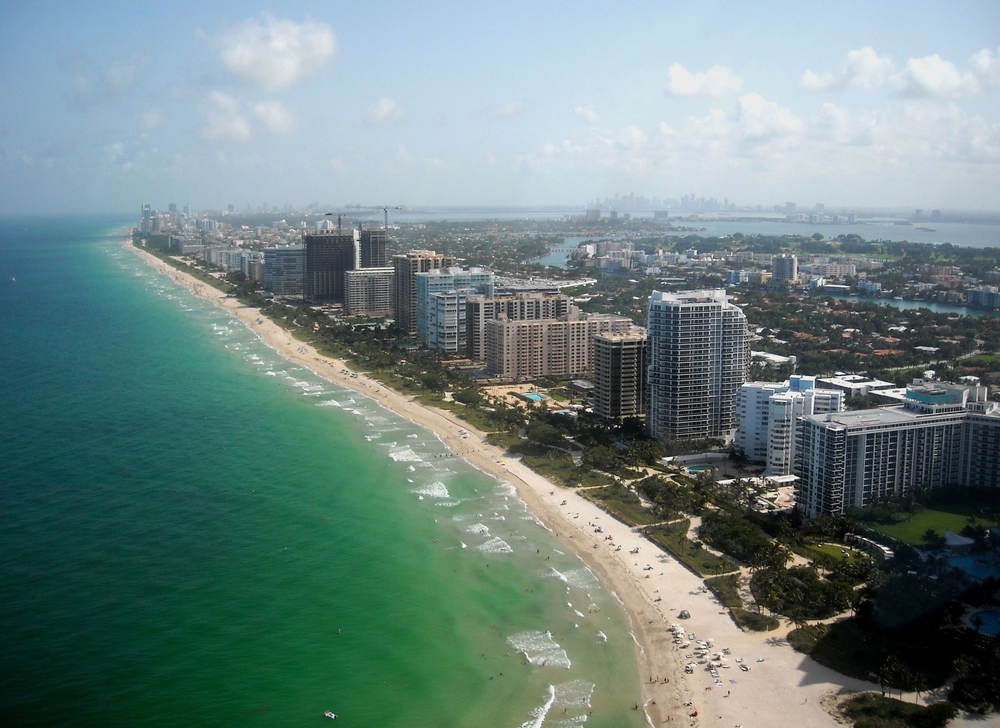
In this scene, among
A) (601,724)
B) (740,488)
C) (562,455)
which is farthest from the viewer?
(562,455)

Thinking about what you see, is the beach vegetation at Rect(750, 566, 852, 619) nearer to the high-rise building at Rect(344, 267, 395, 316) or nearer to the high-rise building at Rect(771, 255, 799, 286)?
the high-rise building at Rect(344, 267, 395, 316)

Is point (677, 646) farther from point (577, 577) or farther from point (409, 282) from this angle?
point (409, 282)

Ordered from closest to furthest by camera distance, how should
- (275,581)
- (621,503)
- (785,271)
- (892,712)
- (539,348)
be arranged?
(892,712), (275,581), (621,503), (539,348), (785,271)

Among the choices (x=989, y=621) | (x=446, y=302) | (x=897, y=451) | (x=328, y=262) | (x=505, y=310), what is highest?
(x=328, y=262)

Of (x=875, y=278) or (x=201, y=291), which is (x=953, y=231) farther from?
(x=201, y=291)

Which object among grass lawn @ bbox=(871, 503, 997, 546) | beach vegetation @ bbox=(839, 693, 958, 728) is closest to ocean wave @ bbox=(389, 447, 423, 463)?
grass lawn @ bbox=(871, 503, 997, 546)

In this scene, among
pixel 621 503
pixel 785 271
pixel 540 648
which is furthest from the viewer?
pixel 785 271

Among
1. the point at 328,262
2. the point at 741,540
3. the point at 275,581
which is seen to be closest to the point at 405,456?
the point at 275,581

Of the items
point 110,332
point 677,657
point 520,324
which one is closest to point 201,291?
point 110,332
